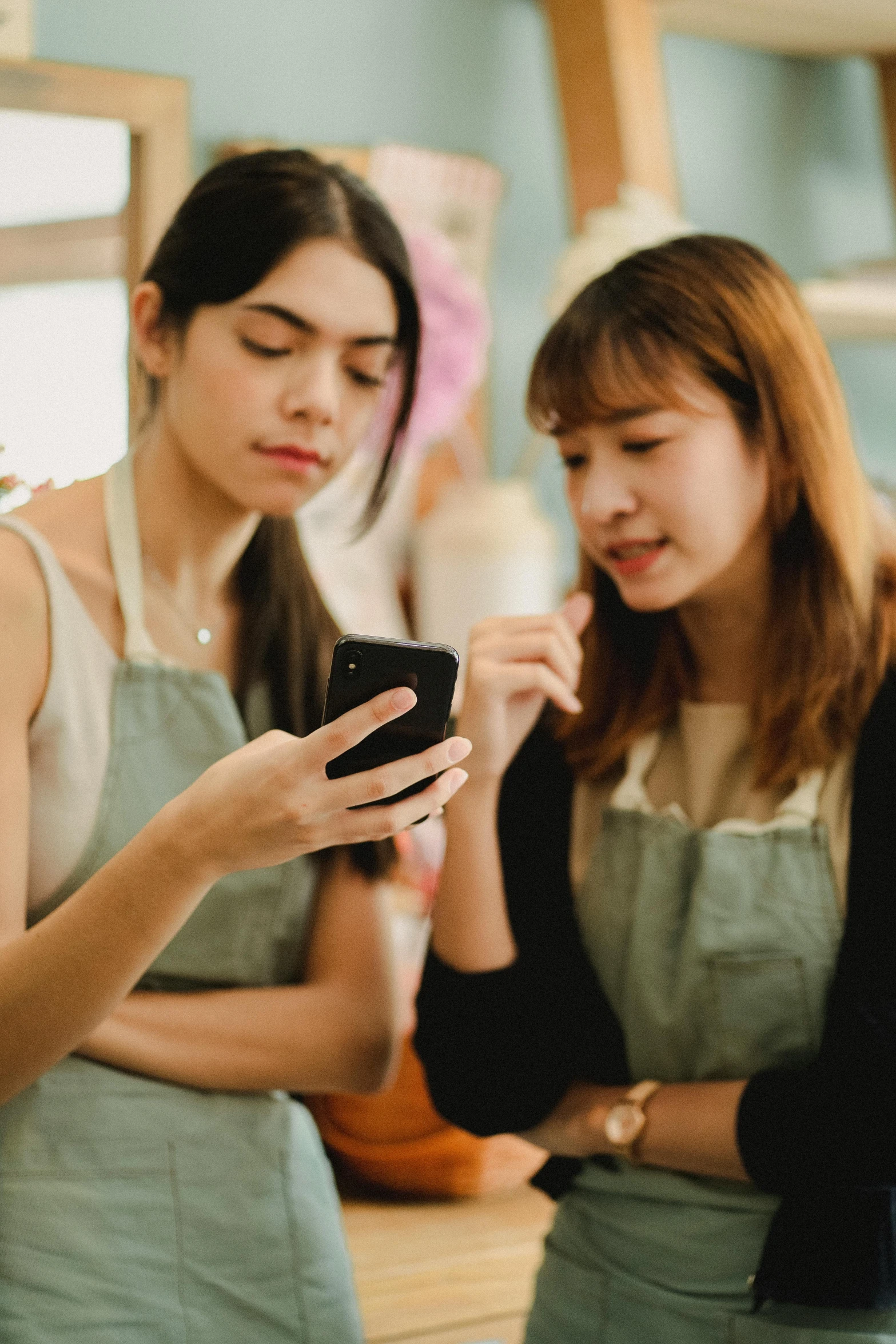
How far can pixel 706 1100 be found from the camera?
3.34ft

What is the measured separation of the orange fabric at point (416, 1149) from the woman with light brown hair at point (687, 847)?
74cm

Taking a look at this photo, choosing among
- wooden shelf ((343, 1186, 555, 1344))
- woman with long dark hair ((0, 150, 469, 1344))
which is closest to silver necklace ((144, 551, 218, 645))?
woman with long dark hair ((0, 150, 469, 1344))

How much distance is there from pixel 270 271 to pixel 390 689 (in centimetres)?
45

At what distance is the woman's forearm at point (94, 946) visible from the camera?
776 millimetres

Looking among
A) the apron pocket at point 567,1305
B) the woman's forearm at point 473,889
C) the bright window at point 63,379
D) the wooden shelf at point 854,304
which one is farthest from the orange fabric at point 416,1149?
the wooden shelf at point 854,304

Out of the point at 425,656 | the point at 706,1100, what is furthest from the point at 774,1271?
Answer: the point at 425,656

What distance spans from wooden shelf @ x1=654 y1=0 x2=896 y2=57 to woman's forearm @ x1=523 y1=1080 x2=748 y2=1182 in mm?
2016

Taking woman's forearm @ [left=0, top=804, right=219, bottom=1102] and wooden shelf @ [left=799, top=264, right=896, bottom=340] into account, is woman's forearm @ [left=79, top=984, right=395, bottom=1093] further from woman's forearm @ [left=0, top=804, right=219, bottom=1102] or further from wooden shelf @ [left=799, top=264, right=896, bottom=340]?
wooden shelf @ [left=799, top=264, right=896, bottom=340]

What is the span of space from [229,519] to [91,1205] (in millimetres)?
544

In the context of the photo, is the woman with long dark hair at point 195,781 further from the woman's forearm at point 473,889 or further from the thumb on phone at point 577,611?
the thumb on phone at point 577,611

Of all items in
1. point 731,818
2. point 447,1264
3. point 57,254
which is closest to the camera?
point 731,818

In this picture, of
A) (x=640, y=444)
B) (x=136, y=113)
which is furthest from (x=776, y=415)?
(x=136, y=113)

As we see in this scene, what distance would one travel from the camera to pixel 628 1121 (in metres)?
1.04

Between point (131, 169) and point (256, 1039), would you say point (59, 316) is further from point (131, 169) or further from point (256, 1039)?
point (256, 1039)
